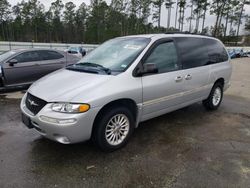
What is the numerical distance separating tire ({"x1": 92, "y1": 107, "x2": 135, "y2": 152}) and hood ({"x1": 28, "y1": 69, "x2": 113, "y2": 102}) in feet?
1.50

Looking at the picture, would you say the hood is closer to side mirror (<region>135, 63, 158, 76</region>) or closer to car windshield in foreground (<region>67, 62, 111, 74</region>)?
car windshield in foreground (<region>67, 62, 111, 74</region>)

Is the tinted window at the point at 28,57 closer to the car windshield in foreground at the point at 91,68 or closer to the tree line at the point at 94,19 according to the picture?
the car windshield in foreground at the point at 91,68

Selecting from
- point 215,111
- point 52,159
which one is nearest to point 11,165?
point 52,159

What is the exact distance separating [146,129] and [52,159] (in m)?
1.85

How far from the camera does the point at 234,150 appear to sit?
352 cm

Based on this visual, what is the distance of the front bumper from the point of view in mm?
2814

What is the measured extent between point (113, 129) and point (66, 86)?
3.06ft

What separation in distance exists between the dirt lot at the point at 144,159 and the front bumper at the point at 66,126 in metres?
0.41

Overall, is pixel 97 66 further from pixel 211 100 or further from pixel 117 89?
pixel 211 100

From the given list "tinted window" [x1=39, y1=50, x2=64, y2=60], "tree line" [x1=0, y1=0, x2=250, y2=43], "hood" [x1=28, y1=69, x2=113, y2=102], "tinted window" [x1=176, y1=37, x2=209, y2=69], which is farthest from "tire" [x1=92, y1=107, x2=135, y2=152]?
"tree line" [x1=0, y1=0, x2=250, y2=43]

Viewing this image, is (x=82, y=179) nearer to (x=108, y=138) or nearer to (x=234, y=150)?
(x=108, y=138)

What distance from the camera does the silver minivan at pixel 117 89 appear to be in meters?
2.89

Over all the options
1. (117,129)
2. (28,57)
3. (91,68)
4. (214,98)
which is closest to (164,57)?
(91,68)

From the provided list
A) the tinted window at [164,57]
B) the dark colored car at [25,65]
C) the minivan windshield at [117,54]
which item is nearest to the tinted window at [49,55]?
the dark colored car at [25,65]
